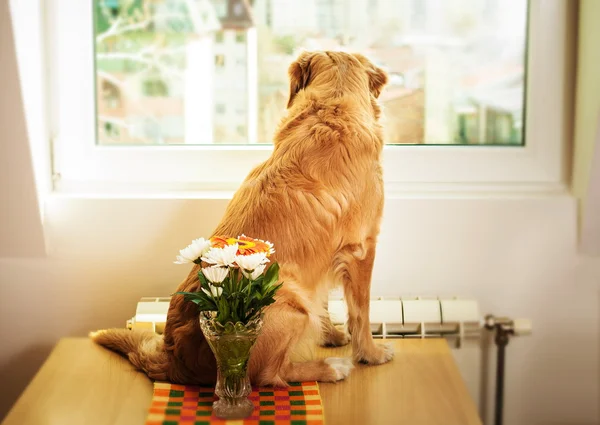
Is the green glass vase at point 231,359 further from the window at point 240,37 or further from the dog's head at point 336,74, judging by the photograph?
the window at point 240,37

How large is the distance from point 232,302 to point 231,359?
0.12 metres

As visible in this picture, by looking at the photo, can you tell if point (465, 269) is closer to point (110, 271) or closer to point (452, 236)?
point (452, 236)

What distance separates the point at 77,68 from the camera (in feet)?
6.79

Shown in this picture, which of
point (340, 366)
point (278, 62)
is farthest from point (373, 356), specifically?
point (278, 62)

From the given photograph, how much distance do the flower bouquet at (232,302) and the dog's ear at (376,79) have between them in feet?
1.86

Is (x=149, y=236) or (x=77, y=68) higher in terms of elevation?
(x=77, y=68)

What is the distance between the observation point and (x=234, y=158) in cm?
209

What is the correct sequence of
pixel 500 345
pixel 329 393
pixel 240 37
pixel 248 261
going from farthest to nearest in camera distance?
pixel 240 37 → pixel 500 345 → pixel 329 393 → pixel 248 261

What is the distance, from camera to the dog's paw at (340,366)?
5.32ft

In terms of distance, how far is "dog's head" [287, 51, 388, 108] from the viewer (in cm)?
167

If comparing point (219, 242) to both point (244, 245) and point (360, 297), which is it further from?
point (360, 297)

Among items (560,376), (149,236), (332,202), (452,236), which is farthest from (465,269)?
(149,236)

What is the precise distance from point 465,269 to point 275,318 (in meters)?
0.77

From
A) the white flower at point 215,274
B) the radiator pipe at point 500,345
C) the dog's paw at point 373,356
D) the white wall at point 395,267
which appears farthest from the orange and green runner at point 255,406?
the radiator pipe at point 500,345
